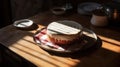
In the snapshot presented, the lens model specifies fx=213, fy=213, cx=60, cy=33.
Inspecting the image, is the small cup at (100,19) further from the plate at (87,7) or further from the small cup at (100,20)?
the plate at (87,7)

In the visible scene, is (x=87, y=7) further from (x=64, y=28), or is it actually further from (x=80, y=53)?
(x=80, y=53)

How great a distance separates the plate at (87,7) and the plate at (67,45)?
0.32m

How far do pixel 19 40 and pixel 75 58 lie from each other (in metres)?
0.36

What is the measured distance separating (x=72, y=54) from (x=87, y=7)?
0.62 meters

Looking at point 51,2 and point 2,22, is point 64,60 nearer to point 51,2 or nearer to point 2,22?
point 51,2

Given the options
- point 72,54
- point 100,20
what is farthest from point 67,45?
point 100,20

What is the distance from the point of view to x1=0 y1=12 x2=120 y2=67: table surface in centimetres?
107

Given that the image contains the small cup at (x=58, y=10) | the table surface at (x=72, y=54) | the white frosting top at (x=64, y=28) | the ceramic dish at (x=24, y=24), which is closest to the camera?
the table surface at (x=72, y=54)

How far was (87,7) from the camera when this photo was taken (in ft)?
5.41

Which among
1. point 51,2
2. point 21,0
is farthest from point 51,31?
point 21,0

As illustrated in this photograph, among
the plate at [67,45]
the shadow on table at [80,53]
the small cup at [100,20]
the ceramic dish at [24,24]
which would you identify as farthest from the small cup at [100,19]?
the ceramic dish at [24,24]

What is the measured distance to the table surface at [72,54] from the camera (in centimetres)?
107

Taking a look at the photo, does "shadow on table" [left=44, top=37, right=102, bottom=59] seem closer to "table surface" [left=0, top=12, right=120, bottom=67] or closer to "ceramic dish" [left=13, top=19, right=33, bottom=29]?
"table surface" [left=0, top=12, right=120, bottom=67]

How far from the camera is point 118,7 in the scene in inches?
56.1
